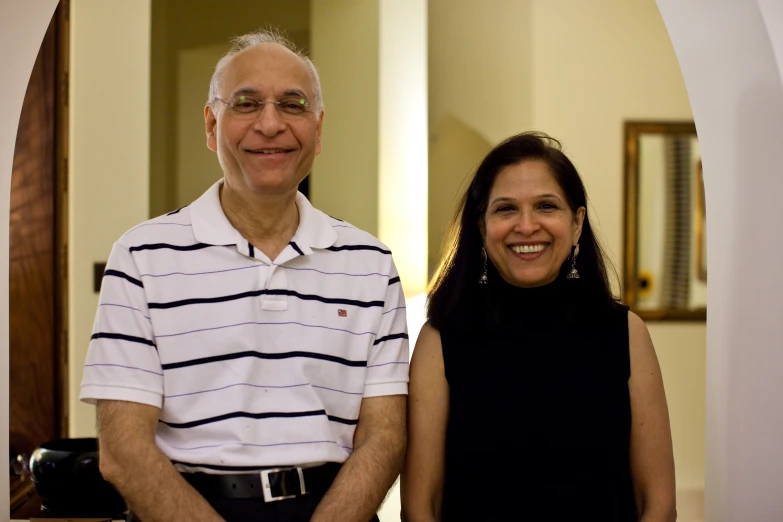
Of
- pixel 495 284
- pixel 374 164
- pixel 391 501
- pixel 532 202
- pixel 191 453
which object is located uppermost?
pixel 374 164

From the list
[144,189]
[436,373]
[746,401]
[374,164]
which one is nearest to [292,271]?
[436,373]

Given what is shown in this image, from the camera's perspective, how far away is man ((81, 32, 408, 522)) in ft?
5.45

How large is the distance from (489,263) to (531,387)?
0.97 ft

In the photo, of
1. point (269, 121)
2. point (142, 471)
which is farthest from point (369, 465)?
point (269, 121)

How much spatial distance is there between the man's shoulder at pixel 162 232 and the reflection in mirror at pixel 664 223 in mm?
3335

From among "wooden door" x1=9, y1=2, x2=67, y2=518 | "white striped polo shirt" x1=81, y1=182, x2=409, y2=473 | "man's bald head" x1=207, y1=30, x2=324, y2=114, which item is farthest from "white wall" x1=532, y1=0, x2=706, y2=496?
"white striped polo shirt" x1=81, y1=182, x2=409, y2=473

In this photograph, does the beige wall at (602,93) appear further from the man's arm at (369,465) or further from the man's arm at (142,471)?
the man's arm at (142,471)

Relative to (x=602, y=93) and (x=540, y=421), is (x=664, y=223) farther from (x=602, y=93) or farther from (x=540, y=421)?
(x=540, y=421)

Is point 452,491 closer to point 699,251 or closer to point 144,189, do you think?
point 144,189

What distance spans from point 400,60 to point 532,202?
8.41 feet

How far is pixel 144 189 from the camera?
3695mm

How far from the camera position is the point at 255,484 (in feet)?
5.59

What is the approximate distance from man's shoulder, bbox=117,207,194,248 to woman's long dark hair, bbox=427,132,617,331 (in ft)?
1.93

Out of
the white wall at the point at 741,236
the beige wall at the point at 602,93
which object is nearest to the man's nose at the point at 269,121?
the white wall at the point at 741,236
